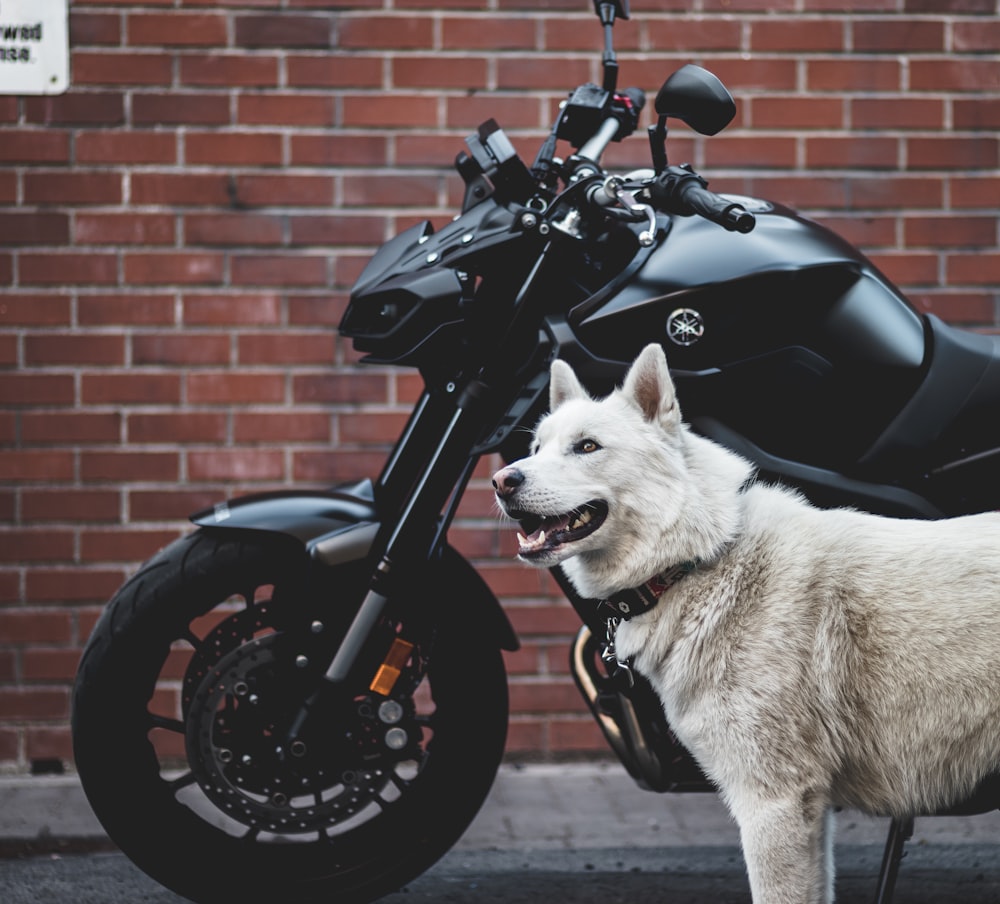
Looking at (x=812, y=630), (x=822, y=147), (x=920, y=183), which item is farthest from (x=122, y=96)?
(x=812, y=630)

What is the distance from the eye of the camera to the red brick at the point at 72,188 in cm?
396

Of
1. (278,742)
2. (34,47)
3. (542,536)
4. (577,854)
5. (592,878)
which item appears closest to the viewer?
(542,536)

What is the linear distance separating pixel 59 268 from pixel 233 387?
2.17 ft

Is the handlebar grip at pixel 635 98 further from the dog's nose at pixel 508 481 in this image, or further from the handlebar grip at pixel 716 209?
the dog's nose at pixel 508 481

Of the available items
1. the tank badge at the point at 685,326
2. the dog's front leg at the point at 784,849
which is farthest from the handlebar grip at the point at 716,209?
the dog's front leg at the point at 784,849

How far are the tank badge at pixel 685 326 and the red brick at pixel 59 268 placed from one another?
2.19 metres

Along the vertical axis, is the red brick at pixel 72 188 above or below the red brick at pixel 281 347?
above

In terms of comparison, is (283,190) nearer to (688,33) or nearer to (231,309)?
(231,309)

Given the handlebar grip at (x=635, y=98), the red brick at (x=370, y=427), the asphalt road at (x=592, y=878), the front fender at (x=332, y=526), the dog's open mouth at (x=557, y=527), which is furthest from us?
the red brick at (x=370, y=427)

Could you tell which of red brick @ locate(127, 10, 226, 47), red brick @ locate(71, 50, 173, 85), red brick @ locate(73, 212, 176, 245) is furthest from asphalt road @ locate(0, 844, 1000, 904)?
red brick @ locate(127, 10, 226, 47)

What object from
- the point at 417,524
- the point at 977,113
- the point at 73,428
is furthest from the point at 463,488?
the point at 977,113

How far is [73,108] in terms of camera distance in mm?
3949

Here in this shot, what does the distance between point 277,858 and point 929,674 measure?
1.41m

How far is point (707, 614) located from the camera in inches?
89.4
